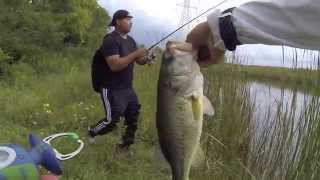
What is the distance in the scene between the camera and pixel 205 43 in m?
2.49

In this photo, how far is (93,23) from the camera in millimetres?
42125

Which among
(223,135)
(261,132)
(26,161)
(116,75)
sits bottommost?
(223,135)

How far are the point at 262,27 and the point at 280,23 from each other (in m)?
0.07

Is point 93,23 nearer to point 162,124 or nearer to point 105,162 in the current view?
point 105,162

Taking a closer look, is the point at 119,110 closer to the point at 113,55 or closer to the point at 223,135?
the point at 113,55

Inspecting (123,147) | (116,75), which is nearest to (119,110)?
(116,75)

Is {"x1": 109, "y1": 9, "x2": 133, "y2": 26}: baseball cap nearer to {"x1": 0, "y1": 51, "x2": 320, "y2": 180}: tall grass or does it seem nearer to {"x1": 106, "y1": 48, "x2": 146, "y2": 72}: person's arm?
{"x1": 106, "y1": 48, "x2": 146, "y2": 72}: person's arm

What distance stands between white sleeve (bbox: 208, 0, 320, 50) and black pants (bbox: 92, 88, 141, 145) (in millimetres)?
5596

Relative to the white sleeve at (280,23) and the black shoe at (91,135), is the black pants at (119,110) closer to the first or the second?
the black shoe at (91,135)

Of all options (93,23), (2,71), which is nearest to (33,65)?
(2,71)

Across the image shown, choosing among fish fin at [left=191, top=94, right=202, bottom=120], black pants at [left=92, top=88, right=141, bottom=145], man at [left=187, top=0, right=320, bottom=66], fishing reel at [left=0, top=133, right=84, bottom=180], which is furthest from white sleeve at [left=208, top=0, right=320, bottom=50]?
black pants at [left=92, top=88, right=141, bottom=145]

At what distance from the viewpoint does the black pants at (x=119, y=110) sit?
789cm

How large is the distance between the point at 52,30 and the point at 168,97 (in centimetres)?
2550

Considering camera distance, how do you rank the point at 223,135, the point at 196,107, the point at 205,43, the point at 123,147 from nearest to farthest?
the point at 205,43
the point at 196,107
the point at 223,135
the point at 123,147
